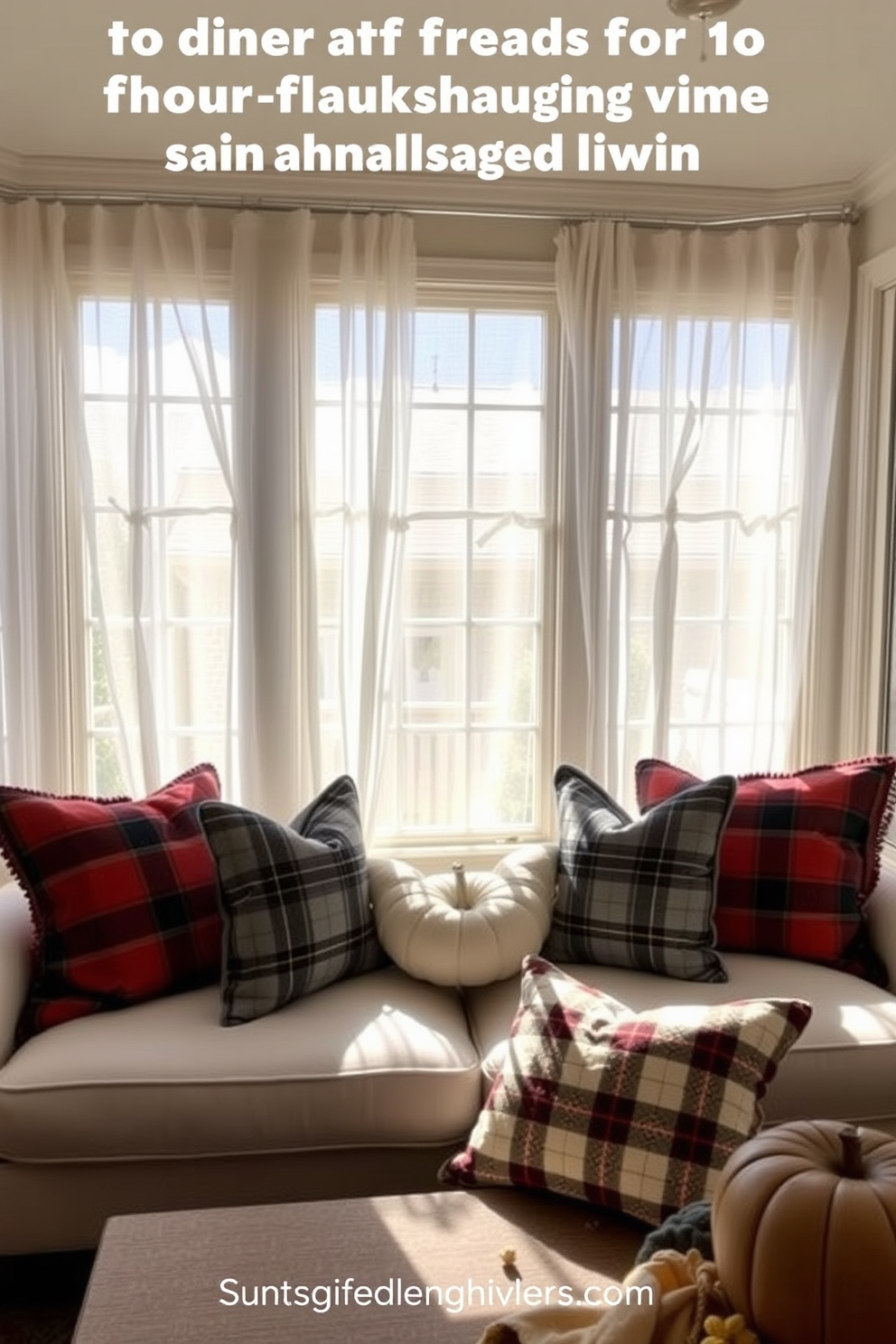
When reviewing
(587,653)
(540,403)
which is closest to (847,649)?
(587,653)

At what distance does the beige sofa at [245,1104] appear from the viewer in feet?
6.07

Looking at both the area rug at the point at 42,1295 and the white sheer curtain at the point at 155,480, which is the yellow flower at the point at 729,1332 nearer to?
the area rug at the point at 42,1295

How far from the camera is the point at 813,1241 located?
1039mm

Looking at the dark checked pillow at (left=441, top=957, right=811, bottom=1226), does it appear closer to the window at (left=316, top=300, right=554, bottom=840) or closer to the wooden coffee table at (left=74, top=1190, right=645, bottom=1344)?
the wooden coffee table at (left=74, top=1190, right=645, bottom=1344)

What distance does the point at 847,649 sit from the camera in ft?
9.88

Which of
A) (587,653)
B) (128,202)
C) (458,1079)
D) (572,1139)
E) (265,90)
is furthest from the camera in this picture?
(587,653)

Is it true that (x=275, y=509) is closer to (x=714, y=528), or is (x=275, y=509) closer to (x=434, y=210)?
(x=434, y=210)

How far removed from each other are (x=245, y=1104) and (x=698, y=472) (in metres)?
2.02

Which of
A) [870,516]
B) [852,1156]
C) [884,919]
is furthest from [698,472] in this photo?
[852,1156]

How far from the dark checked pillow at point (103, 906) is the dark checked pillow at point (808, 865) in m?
1.09

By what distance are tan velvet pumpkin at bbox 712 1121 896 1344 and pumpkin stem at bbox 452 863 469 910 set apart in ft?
4.10

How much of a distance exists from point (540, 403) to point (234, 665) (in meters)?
1.13

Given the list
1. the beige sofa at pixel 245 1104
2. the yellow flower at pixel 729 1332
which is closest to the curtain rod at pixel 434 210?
the beige sofa at pixel 245 1104

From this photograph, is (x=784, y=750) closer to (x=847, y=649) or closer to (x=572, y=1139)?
(x=847, y=649)
